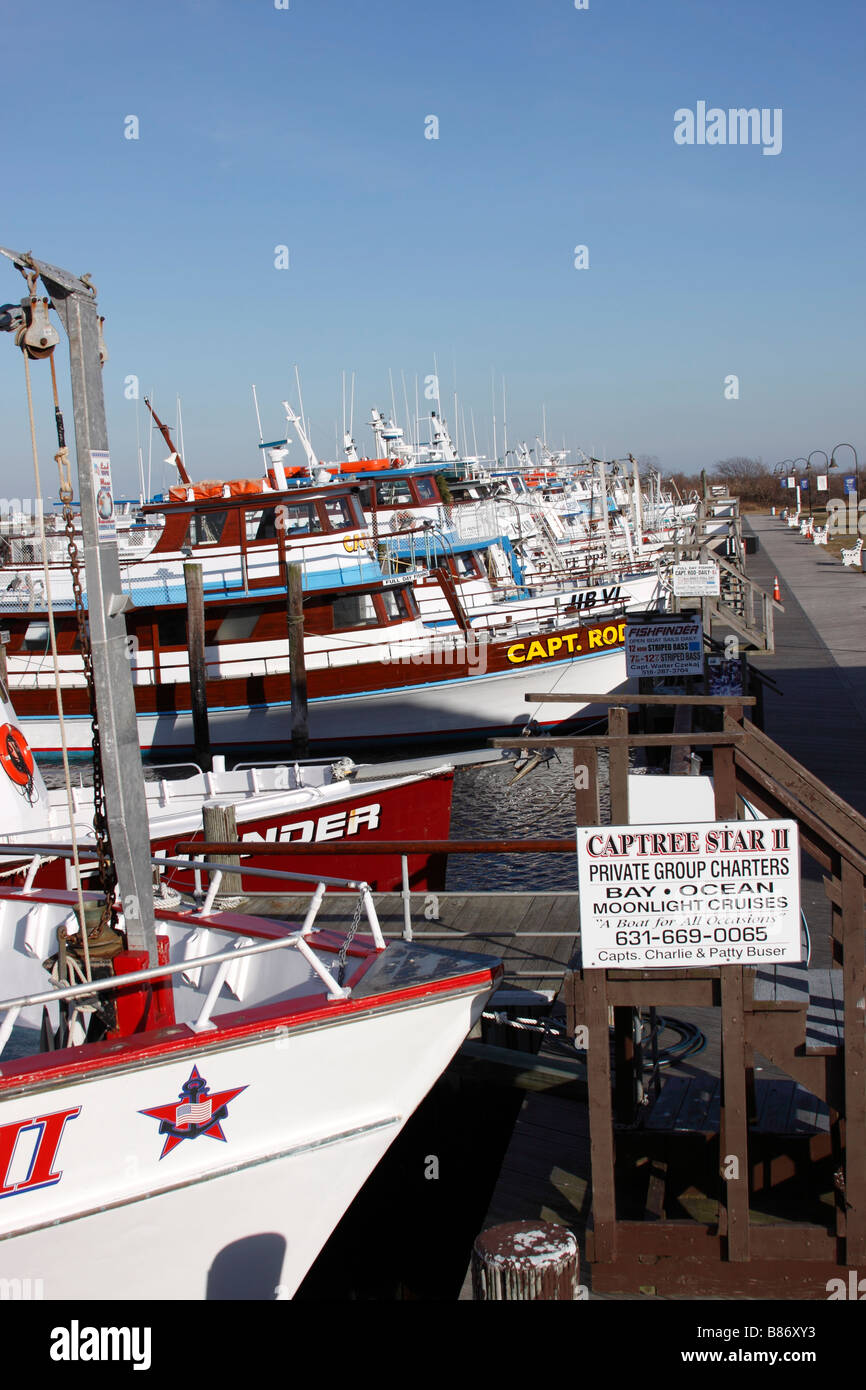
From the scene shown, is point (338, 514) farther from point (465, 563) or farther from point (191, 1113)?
point (191, 1113)

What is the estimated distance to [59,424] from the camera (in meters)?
4.83

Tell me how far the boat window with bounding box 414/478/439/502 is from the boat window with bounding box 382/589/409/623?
338 centimetres

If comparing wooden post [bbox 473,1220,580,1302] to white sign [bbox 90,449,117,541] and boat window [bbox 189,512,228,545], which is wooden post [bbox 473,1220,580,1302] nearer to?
white sign [bbox 90,449,117,541]

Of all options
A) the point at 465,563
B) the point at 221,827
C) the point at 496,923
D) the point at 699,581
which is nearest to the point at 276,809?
the point at 221,827

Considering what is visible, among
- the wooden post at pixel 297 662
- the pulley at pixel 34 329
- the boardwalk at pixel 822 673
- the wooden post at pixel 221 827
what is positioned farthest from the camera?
the wooden post at pixel 297 662

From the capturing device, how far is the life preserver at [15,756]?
10.2 meters

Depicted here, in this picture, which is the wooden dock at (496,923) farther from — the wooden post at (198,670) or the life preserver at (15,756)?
the wooden post at (198,670)

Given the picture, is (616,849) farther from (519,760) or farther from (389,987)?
(519,760)

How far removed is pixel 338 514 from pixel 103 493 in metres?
19.6

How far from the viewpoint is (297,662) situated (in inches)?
848

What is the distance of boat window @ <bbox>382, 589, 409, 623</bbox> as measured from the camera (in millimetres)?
23969

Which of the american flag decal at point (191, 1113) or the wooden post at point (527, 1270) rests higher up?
the american flag decal at point (191, 1113)

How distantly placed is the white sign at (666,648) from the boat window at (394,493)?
12.5 metres

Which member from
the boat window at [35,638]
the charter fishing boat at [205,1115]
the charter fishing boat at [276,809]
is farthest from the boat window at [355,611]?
the charter fishing boat at [205,1115]
